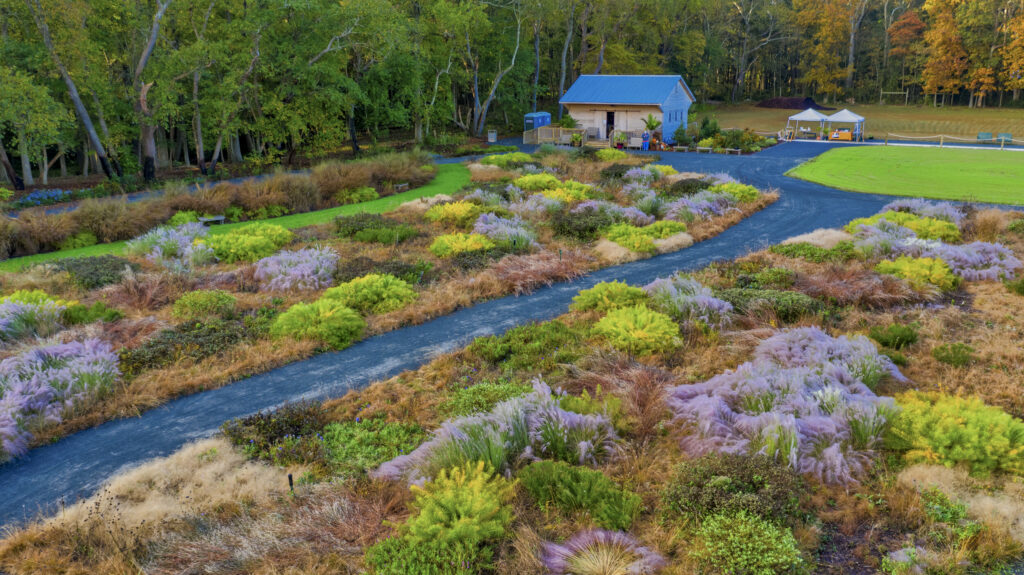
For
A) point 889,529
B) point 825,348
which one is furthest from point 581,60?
point 889,529

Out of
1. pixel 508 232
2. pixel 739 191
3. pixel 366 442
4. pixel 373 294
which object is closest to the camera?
pixel 366 442

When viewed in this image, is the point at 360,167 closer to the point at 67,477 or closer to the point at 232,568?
the point at 67,477

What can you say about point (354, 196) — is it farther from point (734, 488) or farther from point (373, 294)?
point (734, 488)

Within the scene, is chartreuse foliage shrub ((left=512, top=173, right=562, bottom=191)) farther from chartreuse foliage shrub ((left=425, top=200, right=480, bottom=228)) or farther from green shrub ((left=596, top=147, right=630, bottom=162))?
green shrub ((left=596, top=147, right=630, bottom=162))

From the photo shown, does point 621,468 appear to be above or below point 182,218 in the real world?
below

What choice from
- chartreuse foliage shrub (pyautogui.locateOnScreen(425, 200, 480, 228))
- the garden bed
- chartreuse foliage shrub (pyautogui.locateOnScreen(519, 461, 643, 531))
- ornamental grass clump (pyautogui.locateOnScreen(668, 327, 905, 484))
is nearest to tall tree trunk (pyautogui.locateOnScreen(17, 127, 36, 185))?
chartreuse foliage shrub (pyautogui.locateOnScreen(425, 200, 480, 228))

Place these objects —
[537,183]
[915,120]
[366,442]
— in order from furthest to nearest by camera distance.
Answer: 1. [915,120]
2. [537,183]
3. [366,442]

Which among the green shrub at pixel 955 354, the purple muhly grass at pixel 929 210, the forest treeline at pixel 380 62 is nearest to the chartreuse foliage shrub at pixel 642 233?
the purple muhly grass at pixel 929 210

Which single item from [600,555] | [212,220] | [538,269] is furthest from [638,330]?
[212,220]
